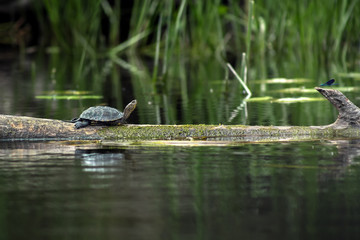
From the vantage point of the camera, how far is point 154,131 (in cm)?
476

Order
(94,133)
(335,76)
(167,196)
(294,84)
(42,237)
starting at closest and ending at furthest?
(42,237) → (167,196) → (94,133) → (294,84) → (335,76)

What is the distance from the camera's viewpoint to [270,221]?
2.64 meters

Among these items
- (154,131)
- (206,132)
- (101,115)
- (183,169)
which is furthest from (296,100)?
(183,169)

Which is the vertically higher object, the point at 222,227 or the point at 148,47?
the point at 148,47

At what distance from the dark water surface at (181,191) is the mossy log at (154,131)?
237 mm

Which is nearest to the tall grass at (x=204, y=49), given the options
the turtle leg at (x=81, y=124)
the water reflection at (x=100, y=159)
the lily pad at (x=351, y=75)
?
the lily pad at (x=351, y=75)

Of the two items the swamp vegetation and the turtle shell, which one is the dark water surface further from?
the turtle shell

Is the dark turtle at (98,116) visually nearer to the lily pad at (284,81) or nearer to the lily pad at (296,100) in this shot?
the lily pad at (296,100)

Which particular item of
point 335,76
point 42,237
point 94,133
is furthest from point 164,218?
point 335,76

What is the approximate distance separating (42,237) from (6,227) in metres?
0.21

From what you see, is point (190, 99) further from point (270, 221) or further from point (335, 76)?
point (270, 221)

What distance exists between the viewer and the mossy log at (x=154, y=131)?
475cm

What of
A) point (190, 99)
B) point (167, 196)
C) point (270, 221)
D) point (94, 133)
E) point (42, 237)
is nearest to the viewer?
point (42, 237)

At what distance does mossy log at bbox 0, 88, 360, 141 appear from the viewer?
4746 mm
